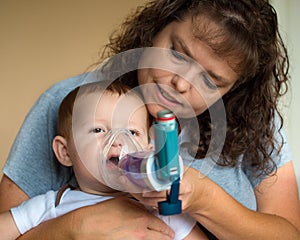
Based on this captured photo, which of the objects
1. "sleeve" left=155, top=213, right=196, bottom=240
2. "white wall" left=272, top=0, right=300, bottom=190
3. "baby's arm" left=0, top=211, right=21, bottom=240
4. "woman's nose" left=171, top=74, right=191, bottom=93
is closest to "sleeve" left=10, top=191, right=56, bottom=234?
"baby's arm" left=0, top=211, right=21, bottom=240

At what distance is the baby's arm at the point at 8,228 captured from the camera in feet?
3.70

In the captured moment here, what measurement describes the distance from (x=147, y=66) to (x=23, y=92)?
4.33 feet

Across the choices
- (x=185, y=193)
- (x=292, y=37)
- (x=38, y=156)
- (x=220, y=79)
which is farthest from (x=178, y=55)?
(x=292, y=37)

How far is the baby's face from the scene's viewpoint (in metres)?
1.05

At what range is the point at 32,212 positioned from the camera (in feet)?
3.77

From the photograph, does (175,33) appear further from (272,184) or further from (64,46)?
(64,46)

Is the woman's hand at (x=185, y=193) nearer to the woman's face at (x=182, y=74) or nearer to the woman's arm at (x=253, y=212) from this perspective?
the woman's arm at (x=253, y=212)

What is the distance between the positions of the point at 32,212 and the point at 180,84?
441mm

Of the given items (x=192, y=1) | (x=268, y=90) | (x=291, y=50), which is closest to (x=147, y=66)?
(x=192, y=1)

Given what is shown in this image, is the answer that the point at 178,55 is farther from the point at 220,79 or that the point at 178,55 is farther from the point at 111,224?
the point at 111,224

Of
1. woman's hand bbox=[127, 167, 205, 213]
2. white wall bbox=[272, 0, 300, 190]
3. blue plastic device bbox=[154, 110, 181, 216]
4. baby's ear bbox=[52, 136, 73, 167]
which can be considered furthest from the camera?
white wall bbox=[272, 0, 300, 190]

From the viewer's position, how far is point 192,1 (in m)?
1.20

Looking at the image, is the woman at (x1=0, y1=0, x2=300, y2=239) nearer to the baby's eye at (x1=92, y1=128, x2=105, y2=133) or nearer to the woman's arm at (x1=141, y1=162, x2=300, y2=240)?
the woman's arm at (x1=141, y1=162, x2=300, y2=240)

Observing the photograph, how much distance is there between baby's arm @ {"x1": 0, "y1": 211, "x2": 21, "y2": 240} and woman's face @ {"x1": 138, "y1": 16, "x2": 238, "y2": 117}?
389 millimetres
